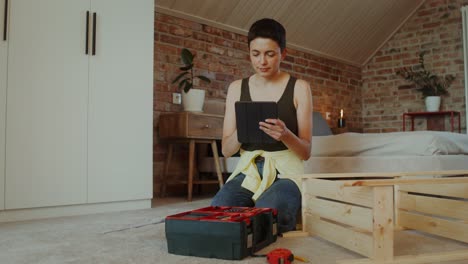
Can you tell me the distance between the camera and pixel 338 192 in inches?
59.8

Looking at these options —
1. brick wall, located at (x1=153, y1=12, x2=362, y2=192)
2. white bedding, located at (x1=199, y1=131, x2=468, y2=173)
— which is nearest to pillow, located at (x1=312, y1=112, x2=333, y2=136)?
brick wall, located at (x1=153, y1=12, x2=362, y2=192)

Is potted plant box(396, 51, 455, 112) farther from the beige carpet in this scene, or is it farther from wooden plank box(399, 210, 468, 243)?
the beige carpet

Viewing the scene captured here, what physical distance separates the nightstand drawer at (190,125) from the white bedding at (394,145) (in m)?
0.92

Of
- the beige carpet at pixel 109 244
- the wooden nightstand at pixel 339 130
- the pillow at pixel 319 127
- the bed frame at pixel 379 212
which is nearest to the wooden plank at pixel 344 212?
the bed frame at pixel 379 212

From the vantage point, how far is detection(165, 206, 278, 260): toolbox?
4.39 ft

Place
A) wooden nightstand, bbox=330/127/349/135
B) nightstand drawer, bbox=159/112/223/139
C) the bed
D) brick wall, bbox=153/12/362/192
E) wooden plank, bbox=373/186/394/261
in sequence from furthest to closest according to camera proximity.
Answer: wooden nightstand, bbox=330/127/349/135, brick wall, bbox=153/12/362/192, nightstand drawer, bbox=159/112/223/139, the bed, wooden plank, bbox=373/186/394/261

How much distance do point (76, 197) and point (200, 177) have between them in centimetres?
167

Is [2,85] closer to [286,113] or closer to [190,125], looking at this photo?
[190,125]

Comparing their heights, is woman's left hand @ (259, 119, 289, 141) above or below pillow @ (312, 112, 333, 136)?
below

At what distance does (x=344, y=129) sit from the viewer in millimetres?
5387

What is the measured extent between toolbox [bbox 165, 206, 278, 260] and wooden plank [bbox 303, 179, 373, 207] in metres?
0.26

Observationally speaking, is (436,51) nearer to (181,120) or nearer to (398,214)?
(181,120)

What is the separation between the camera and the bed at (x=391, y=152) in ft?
8.13

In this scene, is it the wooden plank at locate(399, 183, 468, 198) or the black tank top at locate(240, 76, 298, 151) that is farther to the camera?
the black tank top at locate(240, 76, 298, 151)
